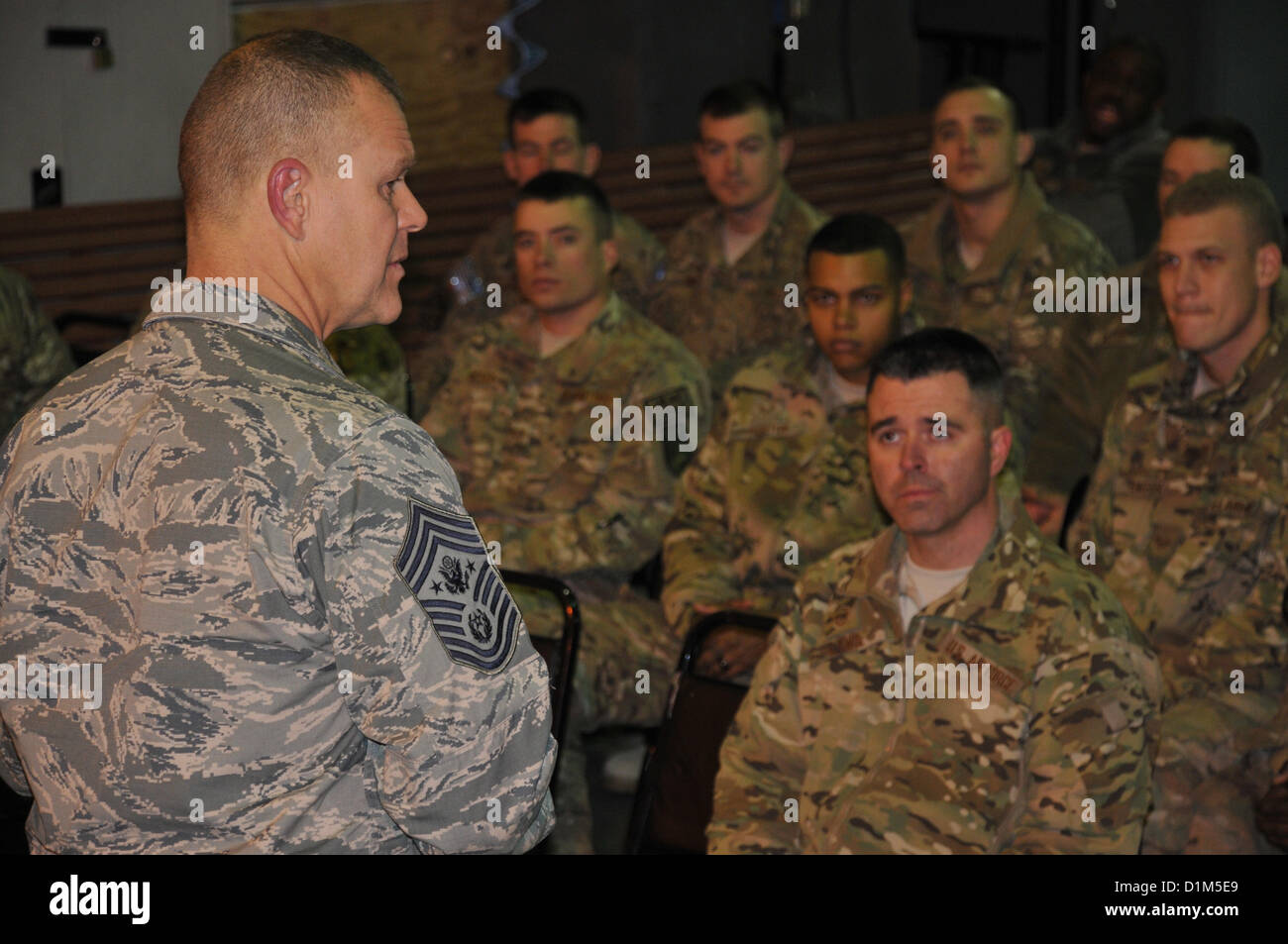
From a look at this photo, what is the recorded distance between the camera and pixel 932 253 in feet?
14.9

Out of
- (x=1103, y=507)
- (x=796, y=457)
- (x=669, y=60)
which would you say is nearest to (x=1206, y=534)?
(x=1103, y=507)

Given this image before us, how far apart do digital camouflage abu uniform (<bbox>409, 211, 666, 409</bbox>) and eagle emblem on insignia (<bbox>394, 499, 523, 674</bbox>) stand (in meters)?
3.58

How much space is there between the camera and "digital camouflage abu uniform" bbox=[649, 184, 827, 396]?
478cm

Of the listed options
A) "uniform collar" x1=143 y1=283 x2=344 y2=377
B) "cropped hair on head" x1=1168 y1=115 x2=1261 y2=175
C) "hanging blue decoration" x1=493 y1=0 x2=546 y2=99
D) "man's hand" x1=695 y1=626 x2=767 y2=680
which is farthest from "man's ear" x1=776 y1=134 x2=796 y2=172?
"uniform collar" x1=143 y1=283 x2=344 y2=377

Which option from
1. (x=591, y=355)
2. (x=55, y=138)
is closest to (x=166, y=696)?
(x=591, y=355)

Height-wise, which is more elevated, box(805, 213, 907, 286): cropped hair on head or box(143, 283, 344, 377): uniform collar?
box(805, 213, 907, 286): cropped hair on head

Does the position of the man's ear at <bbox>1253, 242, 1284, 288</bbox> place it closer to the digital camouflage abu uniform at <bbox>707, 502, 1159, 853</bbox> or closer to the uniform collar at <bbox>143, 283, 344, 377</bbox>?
the digital camouflage abu uniform at <bbox>707, 502, 1159, 853</bbox>

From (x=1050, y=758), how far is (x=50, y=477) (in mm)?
1505

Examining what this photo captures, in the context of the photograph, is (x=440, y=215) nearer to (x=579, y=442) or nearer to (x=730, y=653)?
(x=579, y=442)

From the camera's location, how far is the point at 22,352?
452 cm

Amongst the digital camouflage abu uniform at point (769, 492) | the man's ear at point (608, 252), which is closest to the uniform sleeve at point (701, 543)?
the digital camouflage abu uniform at point (769, 492)
